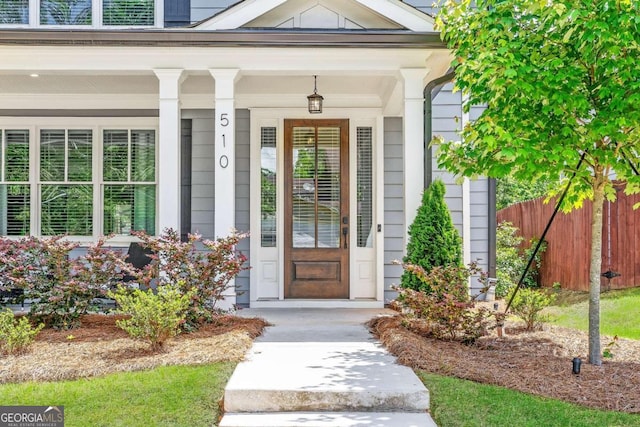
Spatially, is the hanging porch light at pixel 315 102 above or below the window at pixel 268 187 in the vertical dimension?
above

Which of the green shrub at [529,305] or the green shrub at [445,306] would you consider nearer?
the green shrub at [445,306]

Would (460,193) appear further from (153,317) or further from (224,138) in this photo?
(153,317)

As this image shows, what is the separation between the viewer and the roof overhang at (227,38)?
5.53m

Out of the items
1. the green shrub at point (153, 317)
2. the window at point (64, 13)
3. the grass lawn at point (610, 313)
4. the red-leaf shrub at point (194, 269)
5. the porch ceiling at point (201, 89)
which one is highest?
the window at point (64, 13)

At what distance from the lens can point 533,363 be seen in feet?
14.4

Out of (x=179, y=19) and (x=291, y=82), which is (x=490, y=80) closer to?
(x=291, y=82)

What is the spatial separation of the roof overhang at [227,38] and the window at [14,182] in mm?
2193

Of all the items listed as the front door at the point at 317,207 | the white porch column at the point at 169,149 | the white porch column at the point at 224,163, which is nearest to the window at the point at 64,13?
the white porch column at the point at 169,149

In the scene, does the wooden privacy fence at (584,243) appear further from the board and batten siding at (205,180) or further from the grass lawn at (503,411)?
the grass lawn at (503,411)

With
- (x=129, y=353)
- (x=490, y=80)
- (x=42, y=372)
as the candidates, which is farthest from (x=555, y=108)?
(x=42, y=372)

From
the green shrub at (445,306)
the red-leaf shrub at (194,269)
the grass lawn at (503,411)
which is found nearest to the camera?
the grass lawn at (503,411)

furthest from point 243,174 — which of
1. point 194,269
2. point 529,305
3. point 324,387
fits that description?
point 324,387

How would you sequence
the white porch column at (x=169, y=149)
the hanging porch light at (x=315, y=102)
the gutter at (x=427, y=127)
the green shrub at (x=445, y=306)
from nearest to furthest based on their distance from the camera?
the green shrub at (x=445, y=306)
the white porch column at (x=169, y=149)
the gutter at (x=427, y=127)
the hanging porch light at (x=315, y=102)

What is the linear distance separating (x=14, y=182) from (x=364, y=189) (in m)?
4.61
